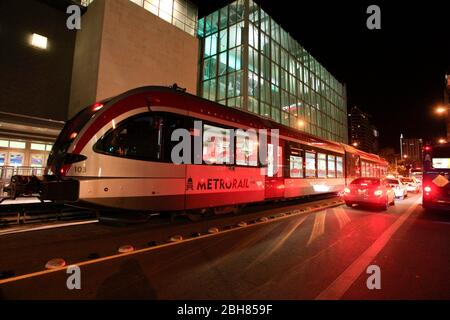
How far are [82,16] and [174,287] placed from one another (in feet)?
62.4

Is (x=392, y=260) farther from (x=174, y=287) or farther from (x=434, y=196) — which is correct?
(x=434, y=196)

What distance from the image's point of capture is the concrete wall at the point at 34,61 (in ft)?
44.8

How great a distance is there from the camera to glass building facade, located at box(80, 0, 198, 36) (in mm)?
17875

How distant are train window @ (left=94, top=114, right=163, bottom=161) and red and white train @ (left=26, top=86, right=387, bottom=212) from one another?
0.02 m

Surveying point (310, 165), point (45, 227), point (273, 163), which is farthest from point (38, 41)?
point (310, 165)

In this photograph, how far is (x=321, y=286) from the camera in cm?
367

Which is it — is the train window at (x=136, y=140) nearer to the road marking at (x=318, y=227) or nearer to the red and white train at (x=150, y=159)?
the red and white train at (x=150, y=159)

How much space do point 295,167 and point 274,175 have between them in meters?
1.89

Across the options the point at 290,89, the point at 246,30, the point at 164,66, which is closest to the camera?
the point at 164,66

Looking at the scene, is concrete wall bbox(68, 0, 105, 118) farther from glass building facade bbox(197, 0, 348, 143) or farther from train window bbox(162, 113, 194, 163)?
glass building facade bbox(197, 0, 348, 143)

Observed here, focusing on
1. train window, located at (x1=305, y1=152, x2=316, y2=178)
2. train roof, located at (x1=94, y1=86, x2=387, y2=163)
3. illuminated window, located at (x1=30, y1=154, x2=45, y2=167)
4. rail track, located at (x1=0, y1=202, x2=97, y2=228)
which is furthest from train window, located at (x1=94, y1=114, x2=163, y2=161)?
illuminated window, located at (x1=30, y1=154, x2=45, y2=167)

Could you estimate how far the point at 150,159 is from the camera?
6238 mm

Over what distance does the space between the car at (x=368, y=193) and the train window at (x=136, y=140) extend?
30.5 feet
